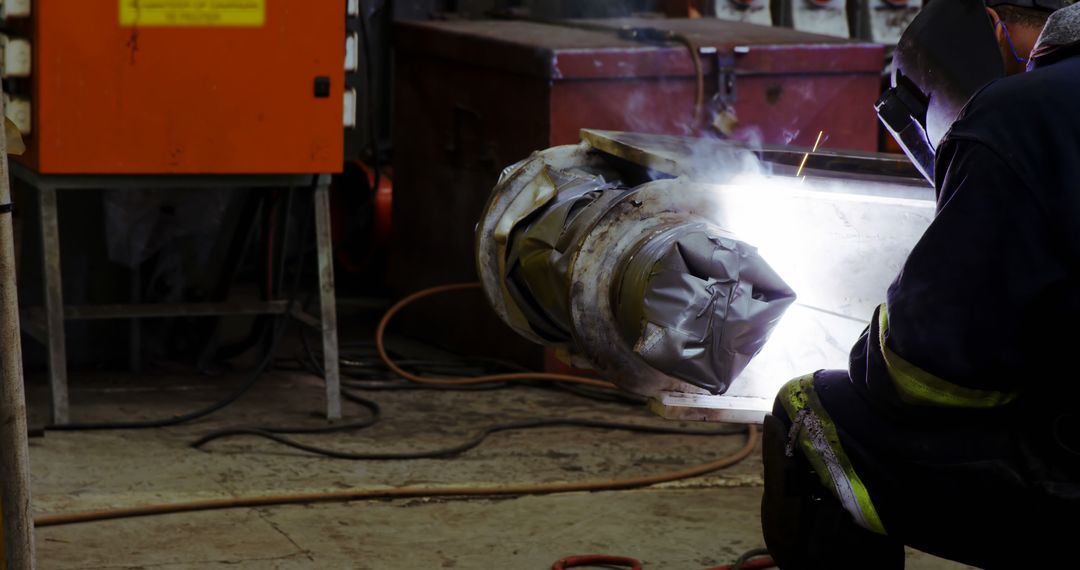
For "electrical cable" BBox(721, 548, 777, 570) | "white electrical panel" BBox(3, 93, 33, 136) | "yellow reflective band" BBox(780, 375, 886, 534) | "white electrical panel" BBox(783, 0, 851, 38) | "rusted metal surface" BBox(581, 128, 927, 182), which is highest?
"white electrical panel" BBox(783, 0, 851, 38)

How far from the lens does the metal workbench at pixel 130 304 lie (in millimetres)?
4320

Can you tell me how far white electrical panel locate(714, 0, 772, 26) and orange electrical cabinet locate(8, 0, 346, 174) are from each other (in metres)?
2.70

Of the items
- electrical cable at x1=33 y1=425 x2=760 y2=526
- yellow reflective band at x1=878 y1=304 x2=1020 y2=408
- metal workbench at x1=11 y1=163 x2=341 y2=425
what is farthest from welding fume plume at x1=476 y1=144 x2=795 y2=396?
metal workbench at x1=11 y1=163 x2=341 y2=425

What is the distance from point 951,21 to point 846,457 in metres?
0.76

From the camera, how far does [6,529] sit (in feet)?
7.99

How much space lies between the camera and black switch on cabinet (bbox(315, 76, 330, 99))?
4.42 m

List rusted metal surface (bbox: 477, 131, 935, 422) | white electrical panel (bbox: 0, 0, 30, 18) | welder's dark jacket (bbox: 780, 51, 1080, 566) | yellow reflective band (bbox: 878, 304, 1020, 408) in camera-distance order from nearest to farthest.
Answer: welder's dark jacket (bbox: 780, 51, 1080, 566)
yellow reflective band (bbox: 878, 304, 1020, 408)
rusted metal surface (bbox: 477, 131, 935, 422)
white electrical panel (bbox: 0, 0, 30, 18)

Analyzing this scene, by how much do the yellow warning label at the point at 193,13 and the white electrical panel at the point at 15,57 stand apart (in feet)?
0.87

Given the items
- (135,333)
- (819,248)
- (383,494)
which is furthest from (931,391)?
(135,333)

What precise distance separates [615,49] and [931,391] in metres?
2.86

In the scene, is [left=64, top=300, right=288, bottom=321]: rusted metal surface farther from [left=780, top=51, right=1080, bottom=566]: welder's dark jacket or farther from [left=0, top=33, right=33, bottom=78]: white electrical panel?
[left=780, top=51, right=1080, bottom=566]: welder's dark jacket

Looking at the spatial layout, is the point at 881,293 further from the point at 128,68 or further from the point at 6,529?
the point at 128,68

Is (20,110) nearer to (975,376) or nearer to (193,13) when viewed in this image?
(193,13)

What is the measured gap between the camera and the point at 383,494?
3.93m
